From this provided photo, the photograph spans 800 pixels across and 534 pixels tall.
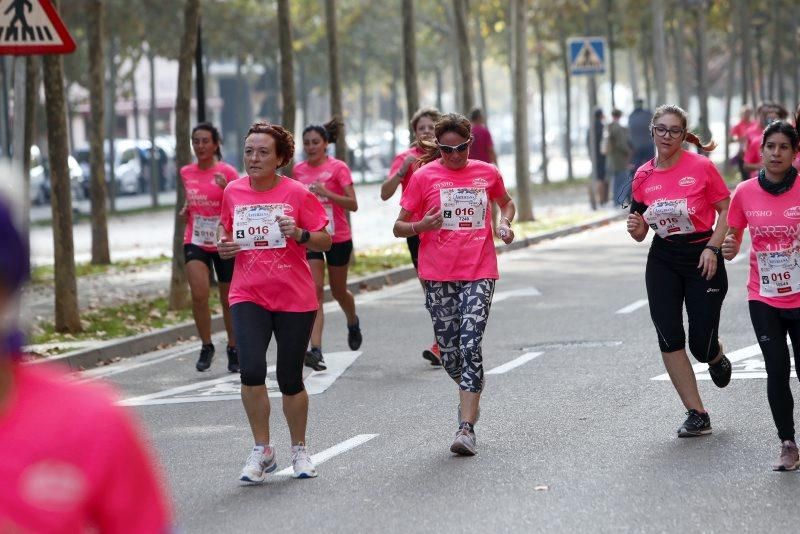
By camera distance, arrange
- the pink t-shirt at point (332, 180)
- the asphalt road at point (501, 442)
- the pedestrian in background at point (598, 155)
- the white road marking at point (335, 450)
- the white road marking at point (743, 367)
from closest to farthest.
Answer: the asphalt road at point (501, 442) → the white road marking at point (335, 450) → the white road marking at point (743, 367) → the pink t-shirt at point (332, 180) → the pedestrian in background at point (598, 155)

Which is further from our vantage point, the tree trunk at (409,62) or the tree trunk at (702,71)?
the tree trunk at (702,71)

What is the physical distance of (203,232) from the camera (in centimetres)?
1197

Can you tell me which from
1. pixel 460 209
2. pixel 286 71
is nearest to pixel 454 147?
pixel 460 209

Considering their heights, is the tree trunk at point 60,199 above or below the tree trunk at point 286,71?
below

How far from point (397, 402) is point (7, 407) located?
792 cm

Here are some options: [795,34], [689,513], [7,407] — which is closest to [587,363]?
[689,513]

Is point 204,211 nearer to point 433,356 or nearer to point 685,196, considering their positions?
point 433,356

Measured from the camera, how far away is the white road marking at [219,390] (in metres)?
10.9

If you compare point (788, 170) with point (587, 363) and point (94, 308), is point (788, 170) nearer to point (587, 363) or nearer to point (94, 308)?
point (587, 363)

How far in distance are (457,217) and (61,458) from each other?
6.53 metres

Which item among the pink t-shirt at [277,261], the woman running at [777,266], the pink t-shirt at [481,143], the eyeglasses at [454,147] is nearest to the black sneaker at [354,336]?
the eyeglasses at [454,147]

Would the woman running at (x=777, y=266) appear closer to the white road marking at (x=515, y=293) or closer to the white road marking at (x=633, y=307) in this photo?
the white road marking at (x=633, y=307)

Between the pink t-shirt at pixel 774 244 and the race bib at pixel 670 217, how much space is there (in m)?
0.76

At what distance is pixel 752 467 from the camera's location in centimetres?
760
